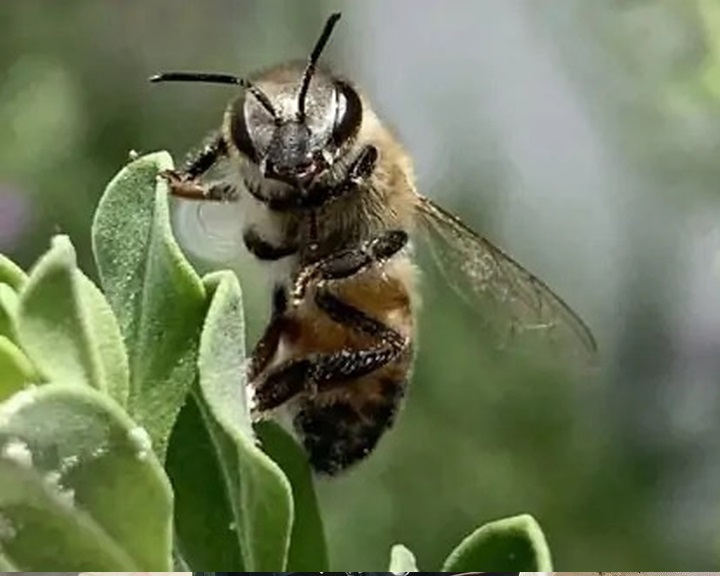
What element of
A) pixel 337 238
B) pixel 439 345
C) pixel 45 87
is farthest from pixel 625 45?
pixel 337 238

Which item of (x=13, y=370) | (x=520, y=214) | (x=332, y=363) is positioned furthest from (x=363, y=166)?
(x=520, y=214)

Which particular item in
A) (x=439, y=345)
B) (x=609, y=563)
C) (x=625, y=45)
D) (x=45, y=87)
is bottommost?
(x=609, y=563)

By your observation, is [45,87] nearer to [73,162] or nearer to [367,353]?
[73,162]

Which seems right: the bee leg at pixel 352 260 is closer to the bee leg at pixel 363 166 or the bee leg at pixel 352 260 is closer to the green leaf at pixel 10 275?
the bee leg at pixel 363 166

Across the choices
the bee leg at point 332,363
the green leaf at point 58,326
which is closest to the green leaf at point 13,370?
the green leaf at point 58,326

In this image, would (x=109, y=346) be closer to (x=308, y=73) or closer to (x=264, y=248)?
(x=264, y=248)

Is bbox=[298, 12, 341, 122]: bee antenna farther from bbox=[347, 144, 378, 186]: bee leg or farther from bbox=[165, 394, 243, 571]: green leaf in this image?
bbox=[165, 394, 243, 571]: green leaf
